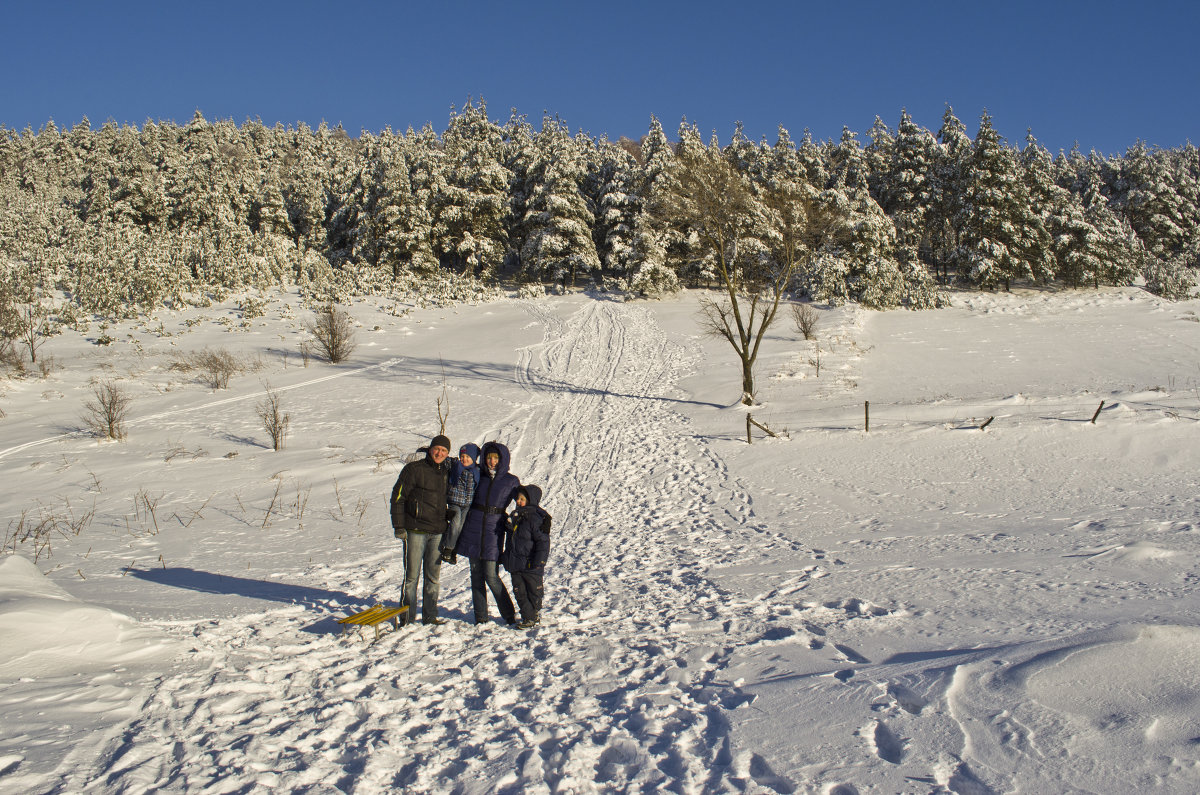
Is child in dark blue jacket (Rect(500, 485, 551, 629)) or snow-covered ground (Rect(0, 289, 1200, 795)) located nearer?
snow-covered ground (Rect(0, 289, 1200, 795))

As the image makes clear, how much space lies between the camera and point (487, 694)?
14.7ft

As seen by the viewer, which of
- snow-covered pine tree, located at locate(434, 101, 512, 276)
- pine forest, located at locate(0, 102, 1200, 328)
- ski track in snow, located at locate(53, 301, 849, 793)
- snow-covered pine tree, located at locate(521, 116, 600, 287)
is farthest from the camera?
A: snow-covered pine tree, located at locate(434, 101, 512, 276)

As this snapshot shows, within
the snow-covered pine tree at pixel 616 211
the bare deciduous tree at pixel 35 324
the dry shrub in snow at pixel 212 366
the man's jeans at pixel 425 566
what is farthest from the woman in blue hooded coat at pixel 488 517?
the snow-covered pine tree at pixel 616 211

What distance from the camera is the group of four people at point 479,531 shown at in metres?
5.78

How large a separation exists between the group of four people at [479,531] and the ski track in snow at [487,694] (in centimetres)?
36

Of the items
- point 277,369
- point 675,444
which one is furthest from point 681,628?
point 277,369

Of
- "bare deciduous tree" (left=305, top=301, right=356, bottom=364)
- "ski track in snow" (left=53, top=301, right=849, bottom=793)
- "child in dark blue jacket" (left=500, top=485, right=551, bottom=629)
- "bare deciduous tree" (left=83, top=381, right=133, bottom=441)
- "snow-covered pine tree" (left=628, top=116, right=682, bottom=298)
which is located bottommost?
"ski track in snow" (left=53, top=301, right=849, bottom=793)

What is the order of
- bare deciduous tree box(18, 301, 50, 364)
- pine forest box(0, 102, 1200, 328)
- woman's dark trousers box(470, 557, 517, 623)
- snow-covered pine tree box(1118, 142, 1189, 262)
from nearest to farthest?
woman's dark trousers box(470, 557, 517, 623)
bare deciduous tree box(18, 301, 50, 364)
pine forest box(0, 102, 1200, 328)
snow-covered pine tree box(1118, 142, 1189, 262)

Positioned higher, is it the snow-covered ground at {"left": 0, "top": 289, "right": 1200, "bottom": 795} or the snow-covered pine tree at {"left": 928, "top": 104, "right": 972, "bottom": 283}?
the snow-covered pine tree at {"left": 928, "top": 104, "right": 972, "bottom": 283}

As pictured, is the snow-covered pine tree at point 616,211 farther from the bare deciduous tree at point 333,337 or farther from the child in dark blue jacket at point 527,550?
the child in dark blue jacket at point 527,550

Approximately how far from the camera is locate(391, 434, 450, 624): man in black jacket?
5.64 m

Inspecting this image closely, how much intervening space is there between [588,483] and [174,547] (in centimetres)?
703

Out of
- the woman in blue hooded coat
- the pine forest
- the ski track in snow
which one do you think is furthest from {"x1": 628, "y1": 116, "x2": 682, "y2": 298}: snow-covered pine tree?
the woman in blue hooded coat

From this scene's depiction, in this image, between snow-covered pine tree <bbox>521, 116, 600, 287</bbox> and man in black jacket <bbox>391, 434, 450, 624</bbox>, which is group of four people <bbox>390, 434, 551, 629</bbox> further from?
snow-covered pine tree <bbox>521, 116, 600, 287</bbox>
